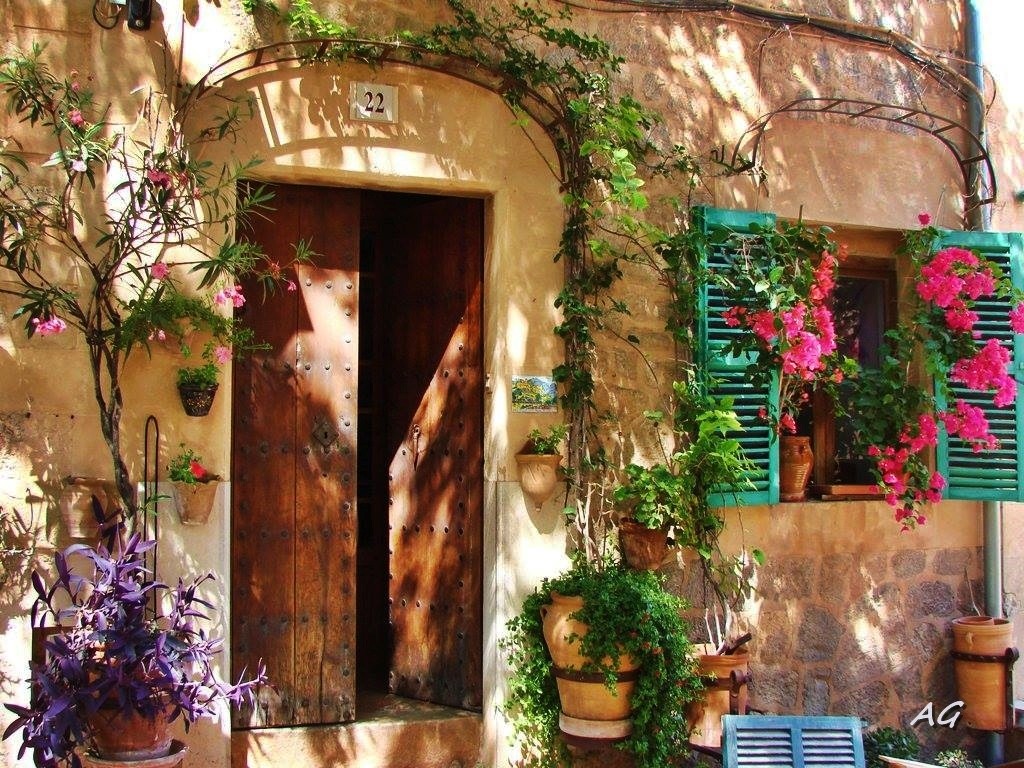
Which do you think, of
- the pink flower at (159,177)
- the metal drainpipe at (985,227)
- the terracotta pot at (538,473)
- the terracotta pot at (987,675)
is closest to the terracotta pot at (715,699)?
the terracotta pot at (538,473)

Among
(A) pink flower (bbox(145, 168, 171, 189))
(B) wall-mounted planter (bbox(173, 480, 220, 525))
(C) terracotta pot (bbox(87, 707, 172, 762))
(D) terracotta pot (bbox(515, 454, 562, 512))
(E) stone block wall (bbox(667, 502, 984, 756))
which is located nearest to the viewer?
(C) terracotta pot (bbox(87, 707, 172, 762))

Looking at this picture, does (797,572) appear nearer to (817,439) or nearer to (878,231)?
(817,439)

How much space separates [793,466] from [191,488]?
10.0ft

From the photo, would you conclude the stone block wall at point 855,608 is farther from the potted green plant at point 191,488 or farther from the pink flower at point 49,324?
the pink flower at point 49,324

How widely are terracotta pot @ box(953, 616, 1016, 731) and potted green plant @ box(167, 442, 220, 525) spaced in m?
4.03

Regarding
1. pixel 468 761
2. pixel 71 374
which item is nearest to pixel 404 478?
pixel 468 761

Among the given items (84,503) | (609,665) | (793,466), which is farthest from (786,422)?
(84,503)

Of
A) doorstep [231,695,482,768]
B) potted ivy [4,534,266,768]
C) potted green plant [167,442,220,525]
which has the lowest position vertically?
doorstep [231,695,482,768]

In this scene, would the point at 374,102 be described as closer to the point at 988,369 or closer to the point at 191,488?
the point at 191,488

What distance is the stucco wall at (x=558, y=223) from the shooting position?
4.70m

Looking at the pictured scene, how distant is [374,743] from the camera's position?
5.32 metres

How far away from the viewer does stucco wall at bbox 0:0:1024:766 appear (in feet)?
15.4

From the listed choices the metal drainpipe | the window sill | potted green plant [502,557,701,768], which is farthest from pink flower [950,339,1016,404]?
potted green plant [502,557,701,768]

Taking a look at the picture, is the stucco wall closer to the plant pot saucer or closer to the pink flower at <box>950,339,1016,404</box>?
the plant pot saucer
